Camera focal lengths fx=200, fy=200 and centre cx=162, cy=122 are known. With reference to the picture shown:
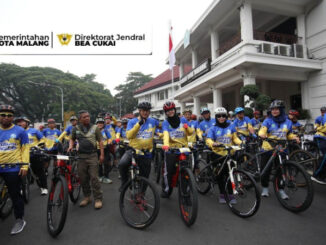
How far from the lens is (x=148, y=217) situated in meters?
3.25

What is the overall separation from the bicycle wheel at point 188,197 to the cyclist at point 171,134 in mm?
464

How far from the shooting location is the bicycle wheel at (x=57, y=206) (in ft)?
9.53

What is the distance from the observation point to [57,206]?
310 cm

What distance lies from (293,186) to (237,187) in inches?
41.8

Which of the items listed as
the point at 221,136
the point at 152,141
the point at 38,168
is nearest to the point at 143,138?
the point at 152,141

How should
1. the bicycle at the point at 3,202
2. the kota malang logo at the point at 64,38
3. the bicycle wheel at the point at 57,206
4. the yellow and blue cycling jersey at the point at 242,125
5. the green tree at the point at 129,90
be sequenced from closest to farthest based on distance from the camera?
the bicycle wheel at the point at 57,206
the bicycle at the point at 3,202
the yellow and blue cycling jersey at the point at 242,125
the kota malang logo at the point at 64,38
the green tree at the point at 129,90

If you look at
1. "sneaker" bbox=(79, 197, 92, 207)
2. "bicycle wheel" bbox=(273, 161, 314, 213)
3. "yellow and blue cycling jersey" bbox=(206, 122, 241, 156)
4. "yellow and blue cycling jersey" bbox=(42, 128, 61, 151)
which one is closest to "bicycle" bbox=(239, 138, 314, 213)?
"bicycle wheel" bbox=(273, 161, 314, 213)

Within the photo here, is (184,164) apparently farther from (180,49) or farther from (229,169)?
(180,49)

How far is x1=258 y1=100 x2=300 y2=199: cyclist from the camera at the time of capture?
13.4 ft

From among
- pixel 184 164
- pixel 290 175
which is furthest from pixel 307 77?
pixel 184 164

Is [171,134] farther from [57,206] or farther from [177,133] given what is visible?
[57,206]

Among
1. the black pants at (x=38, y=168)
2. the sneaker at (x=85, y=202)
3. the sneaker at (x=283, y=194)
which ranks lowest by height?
the sneaker at (x=85, y=202)

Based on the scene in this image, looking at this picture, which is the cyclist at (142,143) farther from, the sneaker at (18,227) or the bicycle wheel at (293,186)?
the bicycle wheel at (293,186)

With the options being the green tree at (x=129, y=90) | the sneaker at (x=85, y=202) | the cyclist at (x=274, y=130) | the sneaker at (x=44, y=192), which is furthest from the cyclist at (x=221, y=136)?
the green tree at (x=129, y=90)
